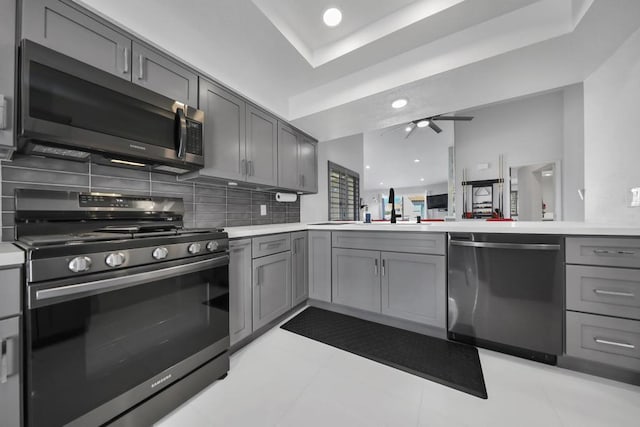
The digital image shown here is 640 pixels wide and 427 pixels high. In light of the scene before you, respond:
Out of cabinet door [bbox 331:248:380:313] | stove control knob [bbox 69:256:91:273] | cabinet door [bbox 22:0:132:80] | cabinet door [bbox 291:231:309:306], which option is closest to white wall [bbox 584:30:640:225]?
cabinet door [bbox 331:248:380:313]

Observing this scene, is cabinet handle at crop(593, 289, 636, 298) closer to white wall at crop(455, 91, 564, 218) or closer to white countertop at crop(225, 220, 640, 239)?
white countertop at crop(225, 220, 640, 239)

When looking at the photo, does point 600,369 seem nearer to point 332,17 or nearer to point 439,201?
point 332,17

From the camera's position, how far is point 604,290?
1.41 meters

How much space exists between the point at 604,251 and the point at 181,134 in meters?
2.84

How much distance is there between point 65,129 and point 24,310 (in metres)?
0.81

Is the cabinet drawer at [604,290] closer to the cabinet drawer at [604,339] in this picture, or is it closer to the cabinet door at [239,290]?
the cabinet drawer at [604,339]

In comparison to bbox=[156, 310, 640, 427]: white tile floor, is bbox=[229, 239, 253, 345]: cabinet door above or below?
above

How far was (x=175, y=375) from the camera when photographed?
1197 millimetres

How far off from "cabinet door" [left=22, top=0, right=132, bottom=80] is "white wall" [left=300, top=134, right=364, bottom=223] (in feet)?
7.66

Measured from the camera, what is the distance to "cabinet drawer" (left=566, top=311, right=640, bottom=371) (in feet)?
4.40

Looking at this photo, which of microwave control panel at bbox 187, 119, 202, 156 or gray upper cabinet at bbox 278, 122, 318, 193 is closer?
microwave control panel at bbox 187, 119, 202, 156

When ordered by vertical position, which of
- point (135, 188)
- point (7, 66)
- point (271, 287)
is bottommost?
point (271, 287)

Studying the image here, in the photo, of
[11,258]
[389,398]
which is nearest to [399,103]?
[389,398]

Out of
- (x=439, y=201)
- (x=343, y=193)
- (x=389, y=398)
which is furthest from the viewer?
(x=439, y=201)
